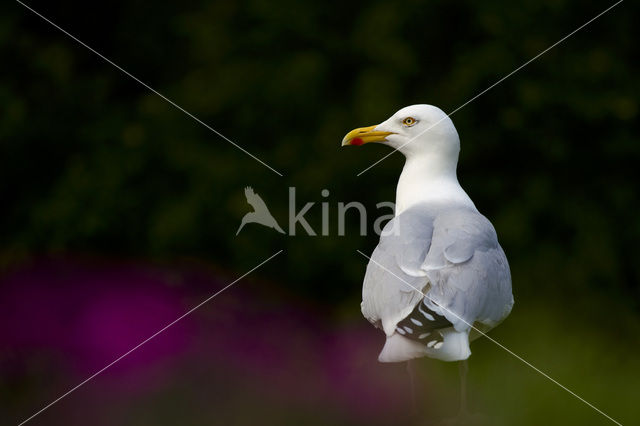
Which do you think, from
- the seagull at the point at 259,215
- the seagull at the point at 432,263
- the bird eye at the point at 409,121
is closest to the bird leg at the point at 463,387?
the seagull at the point at 432,263

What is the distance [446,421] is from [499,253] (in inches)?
16.8

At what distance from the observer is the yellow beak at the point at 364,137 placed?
8.39 feet

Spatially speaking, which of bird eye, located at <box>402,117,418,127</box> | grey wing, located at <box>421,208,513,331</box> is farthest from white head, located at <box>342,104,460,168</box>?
grey wing, located at <box>421,208,513,331</box>

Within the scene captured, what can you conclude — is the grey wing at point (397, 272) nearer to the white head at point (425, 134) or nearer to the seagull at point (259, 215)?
the white head at point (425, 134)

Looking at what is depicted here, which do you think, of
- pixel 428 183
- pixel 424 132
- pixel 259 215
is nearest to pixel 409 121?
pixel 424 132

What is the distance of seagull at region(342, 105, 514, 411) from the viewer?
2055mm

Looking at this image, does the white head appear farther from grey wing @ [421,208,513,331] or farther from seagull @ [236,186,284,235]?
seagull @ [236,186,284,235]

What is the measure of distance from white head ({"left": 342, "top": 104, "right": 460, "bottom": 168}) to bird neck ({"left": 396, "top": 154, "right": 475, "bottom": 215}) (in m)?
0.01

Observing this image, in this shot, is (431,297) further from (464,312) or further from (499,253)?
(499,253)

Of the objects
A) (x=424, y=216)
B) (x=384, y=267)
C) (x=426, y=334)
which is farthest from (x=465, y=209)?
(x=426, y=334)

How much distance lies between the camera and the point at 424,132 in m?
2.47

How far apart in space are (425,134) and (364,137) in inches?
7.6

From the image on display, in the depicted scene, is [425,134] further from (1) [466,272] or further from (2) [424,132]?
(1) [466,272]

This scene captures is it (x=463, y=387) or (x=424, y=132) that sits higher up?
(x=424, y=132)
